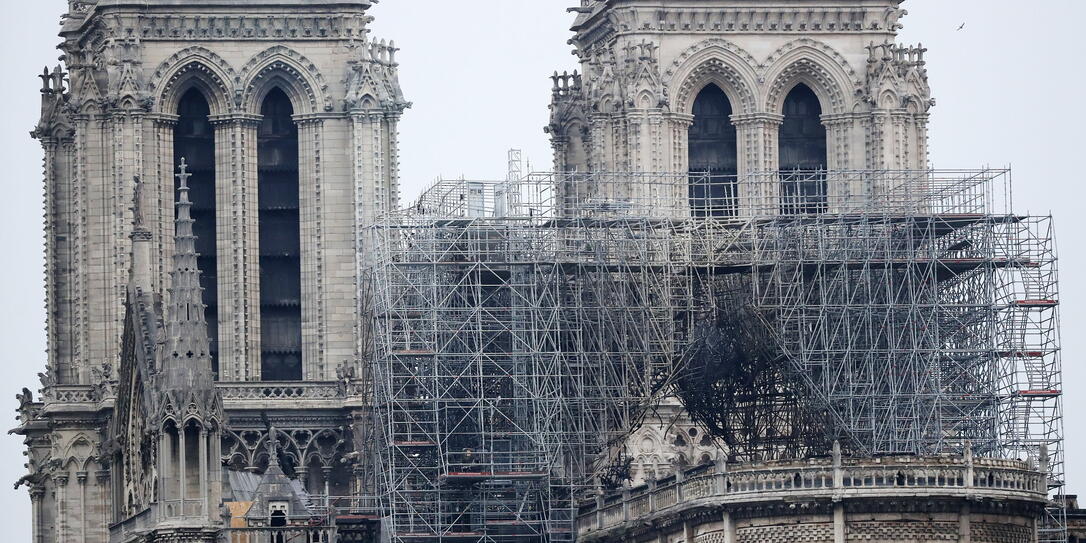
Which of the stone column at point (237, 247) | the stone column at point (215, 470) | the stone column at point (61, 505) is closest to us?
the stone column at point (215, 470)

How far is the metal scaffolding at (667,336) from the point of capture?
128 m

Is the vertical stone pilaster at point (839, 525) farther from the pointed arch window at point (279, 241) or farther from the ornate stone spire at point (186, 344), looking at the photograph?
the pointed arch window at point (279, 241)

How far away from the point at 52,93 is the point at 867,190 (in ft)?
88.3

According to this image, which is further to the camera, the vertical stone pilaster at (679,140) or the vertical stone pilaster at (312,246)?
the vertical stone pilaster at (312,246)

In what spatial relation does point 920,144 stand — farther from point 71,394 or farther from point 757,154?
point 71,394

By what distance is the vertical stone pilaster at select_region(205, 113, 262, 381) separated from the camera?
141500mm

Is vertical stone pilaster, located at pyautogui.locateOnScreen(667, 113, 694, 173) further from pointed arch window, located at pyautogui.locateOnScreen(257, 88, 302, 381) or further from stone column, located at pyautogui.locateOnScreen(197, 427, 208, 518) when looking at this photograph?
stone column, located at pyautogui.locateOnScreen(197, 427, 208, 518)

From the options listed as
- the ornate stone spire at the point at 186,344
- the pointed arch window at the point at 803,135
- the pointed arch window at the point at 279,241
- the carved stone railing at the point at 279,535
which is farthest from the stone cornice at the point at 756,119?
the carved stone railing at the point at 279,535

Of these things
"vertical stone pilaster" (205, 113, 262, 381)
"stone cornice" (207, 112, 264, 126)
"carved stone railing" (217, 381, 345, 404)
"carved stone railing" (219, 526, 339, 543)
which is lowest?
"carved stone railing" (219, 526, 339, 543)

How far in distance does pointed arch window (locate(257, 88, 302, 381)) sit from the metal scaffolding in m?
7.34

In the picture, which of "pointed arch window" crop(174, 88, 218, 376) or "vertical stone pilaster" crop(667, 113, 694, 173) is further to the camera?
"pointed arch window" crop(174, 88, 218, 376)

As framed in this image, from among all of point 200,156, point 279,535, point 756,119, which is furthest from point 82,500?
point 756,119

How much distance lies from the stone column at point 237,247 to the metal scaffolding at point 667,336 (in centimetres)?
682

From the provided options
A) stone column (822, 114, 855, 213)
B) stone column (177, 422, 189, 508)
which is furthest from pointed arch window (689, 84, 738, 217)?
stone column (177, 422, 189, 508)
